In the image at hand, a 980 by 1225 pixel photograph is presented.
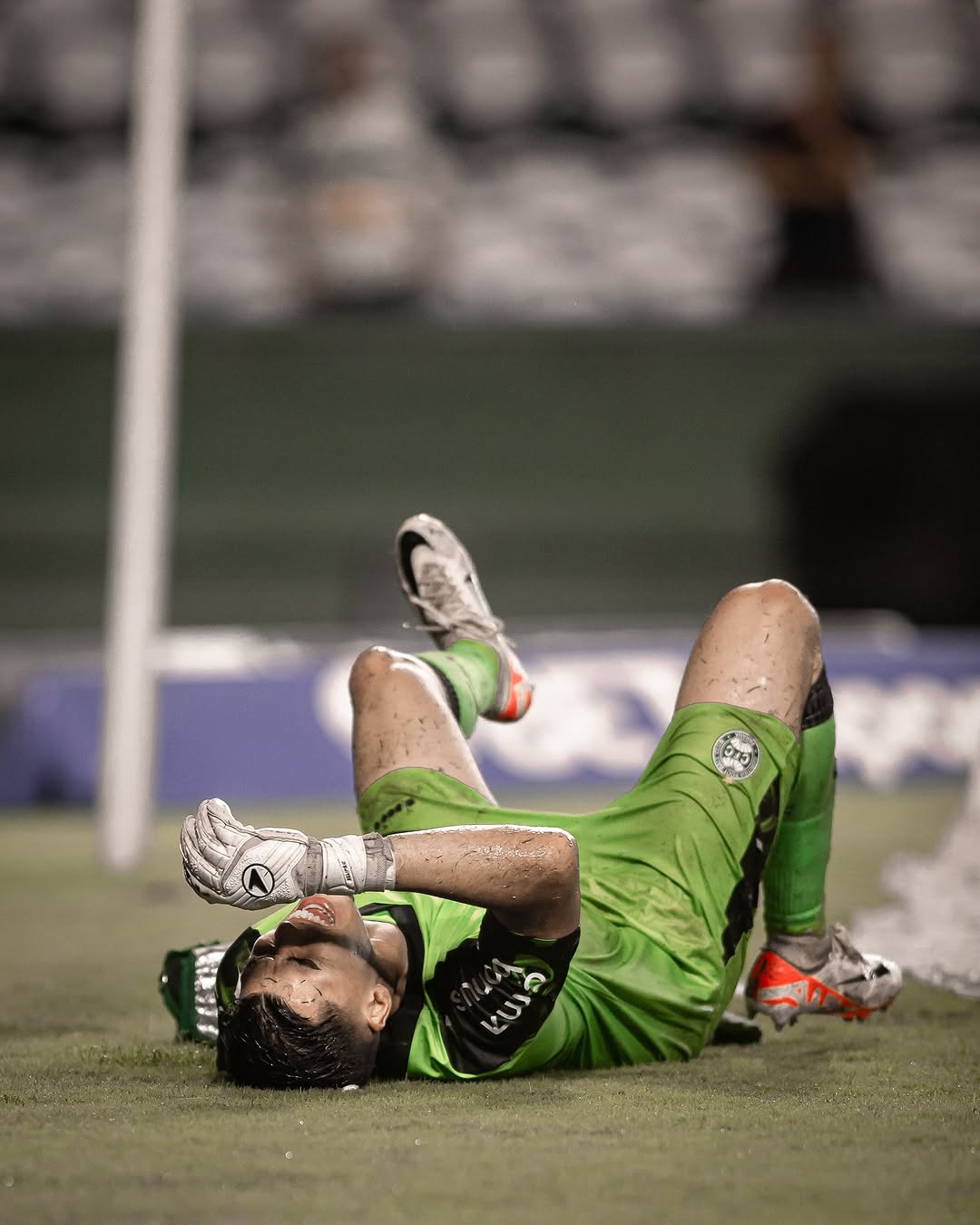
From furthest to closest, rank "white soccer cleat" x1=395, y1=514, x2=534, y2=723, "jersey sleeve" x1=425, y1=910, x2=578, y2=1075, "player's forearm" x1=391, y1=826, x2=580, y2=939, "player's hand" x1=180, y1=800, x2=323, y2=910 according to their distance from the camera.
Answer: "white soccer cleat" x1=395, y1=514, x2=534, y2=723 < "jersey sleeve" x1=425, y1=910, x2=578, y2=1075 < "player's forearm" x1=391, y1=826, x2=580, y2=939 < "player's hand" x1=180, y1=800, x2=323, y2=910

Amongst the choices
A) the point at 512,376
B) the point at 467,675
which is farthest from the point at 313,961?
the point at 512,376

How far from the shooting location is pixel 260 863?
2.01 meters

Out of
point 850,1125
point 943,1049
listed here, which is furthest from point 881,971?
point 850,1125

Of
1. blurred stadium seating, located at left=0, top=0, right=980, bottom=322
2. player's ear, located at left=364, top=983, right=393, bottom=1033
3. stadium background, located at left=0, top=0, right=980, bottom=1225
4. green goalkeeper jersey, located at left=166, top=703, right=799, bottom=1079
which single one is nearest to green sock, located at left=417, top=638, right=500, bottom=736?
green goalkeeper jersey, located at left=166, top=703, right=799, bottom=1079

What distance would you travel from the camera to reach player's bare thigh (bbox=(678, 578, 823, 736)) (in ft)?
8.48

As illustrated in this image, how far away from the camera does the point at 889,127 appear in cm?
934

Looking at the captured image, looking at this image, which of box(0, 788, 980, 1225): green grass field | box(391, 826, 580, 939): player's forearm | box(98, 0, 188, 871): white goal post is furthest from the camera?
box(98, 0, 188, 871): white goal post

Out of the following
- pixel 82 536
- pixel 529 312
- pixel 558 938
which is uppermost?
pixel 529 312

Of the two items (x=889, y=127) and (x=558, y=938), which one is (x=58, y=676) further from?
(x=889, y=127)

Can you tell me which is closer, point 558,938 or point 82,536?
point 558,938

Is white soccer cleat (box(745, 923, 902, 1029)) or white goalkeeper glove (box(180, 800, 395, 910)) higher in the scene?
white goalkeeper glove (box(180, 800, 395, 910))

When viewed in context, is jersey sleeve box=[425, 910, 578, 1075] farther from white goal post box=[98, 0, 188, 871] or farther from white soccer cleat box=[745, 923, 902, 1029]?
white goal post box=[98, 0, 188, 871]

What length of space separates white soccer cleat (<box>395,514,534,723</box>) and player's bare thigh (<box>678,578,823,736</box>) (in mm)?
467

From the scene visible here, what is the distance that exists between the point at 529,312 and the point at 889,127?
253 cm
